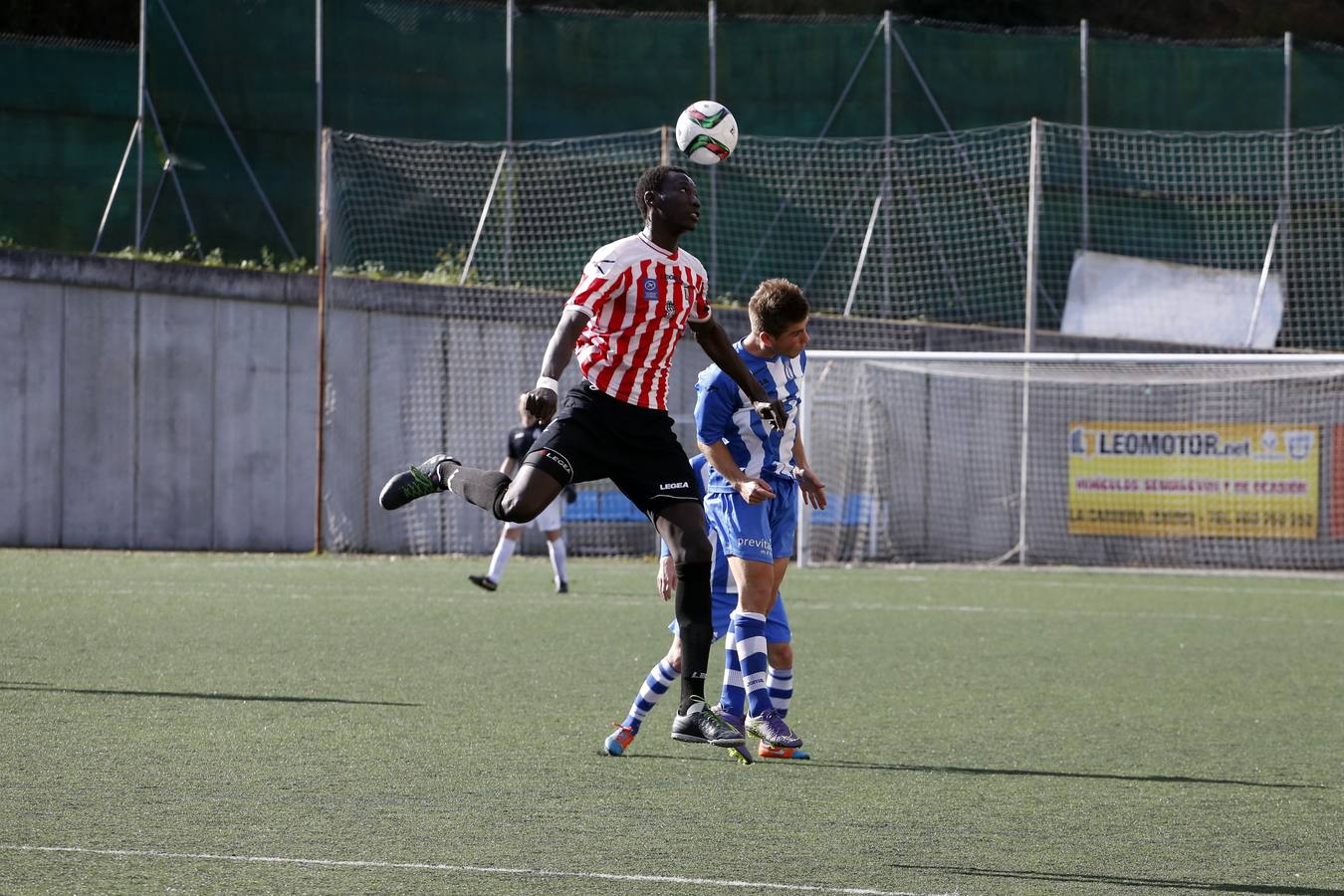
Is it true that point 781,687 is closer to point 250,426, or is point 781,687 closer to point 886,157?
point 250,426

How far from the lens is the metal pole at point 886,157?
848 inches

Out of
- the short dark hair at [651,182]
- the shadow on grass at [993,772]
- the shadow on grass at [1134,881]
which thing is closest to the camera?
the shadow on grass at [1134,881]

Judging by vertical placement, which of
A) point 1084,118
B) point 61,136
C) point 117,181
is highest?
point 1084,118

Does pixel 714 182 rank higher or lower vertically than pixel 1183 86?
lower

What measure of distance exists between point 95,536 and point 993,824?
52.6 ft

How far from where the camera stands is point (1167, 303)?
21.9 metres

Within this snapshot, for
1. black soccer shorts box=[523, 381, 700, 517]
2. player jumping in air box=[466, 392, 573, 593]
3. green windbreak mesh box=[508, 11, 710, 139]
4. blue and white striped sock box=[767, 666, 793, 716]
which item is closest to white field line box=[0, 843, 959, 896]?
black soccer shorts box=[523, 381, 700, 517]

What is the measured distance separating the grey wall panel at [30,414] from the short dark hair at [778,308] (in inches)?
575

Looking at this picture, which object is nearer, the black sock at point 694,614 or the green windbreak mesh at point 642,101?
the black sock at point 694,614

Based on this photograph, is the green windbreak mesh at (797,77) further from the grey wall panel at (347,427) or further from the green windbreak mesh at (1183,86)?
the grey wall panel at (347,427)

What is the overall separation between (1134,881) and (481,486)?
112 inches

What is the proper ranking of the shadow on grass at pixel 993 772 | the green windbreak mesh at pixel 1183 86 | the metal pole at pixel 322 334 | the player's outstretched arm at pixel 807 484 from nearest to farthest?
the shadow on grass at pixel 993 772
the player's outstretched arm at pixel 807 484
the metal pole at pixel 322 334
the green windbreak mesh at pixel 1183 86

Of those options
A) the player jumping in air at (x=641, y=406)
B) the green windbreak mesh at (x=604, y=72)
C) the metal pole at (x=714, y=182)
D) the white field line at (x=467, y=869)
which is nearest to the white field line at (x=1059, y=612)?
the player jumping in air at (x=641, y=406)

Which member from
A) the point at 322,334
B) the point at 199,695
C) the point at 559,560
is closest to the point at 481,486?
the point at 199,695
